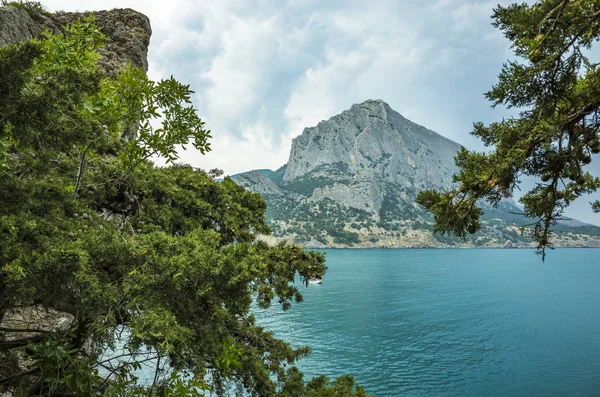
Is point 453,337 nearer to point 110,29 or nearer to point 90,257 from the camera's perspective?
point 90,257

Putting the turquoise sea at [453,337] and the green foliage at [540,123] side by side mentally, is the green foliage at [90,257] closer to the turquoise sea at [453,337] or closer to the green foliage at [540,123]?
the green foliage at [540,123]

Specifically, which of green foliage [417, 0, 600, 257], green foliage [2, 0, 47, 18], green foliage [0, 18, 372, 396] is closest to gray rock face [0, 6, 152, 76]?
green foliage [2, 0, 47, 18]

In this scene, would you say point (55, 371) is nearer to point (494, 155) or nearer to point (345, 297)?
point (494, 155)

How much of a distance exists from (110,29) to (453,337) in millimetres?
35461

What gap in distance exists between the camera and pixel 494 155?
8203 mm

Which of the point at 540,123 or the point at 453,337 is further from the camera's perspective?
the point at 453,337

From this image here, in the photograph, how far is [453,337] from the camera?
31156 mm

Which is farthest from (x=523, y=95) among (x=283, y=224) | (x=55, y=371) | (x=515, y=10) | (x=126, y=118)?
(x=283, y=224)

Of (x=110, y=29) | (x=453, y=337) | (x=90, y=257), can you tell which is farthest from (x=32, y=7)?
(x=453, y=337)

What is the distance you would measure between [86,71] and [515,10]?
27.6ft

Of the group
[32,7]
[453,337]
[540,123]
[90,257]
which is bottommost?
[453,337]

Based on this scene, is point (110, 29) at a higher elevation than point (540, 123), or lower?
higher

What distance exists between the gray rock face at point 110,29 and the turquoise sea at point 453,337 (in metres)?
21.3

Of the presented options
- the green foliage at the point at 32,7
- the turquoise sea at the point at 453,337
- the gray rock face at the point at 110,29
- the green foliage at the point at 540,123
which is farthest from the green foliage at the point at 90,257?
the turquoise sea at the point at 453,337
